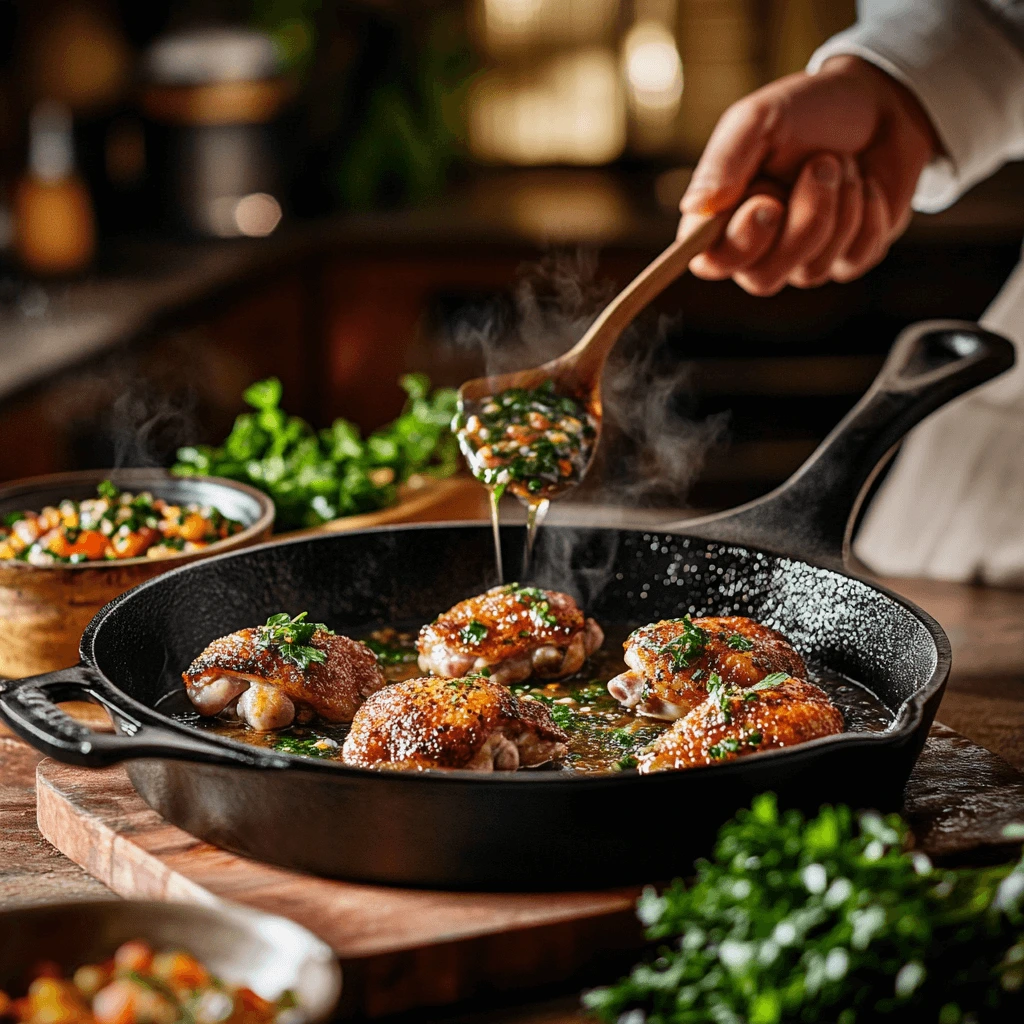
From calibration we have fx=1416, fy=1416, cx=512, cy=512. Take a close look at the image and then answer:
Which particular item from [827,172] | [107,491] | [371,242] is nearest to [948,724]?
[827,172]

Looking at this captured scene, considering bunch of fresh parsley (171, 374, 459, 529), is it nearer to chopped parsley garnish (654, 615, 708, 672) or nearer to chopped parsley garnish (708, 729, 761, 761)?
chopped parsley garnish (654, 615, 708, 672)

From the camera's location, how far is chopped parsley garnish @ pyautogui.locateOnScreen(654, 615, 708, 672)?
2.15 m

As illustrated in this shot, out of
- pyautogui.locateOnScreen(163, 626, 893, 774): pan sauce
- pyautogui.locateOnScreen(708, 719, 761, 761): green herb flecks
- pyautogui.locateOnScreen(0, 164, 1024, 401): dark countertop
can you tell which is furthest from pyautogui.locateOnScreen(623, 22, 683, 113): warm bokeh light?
pyautogui.locateOnScreen(708, 719, 761, 761): green herb flecks

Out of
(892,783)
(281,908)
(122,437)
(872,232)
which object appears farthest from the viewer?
(122,437)

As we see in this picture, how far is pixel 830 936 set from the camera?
1.17 metres

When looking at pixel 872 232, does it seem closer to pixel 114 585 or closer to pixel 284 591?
pixel 284 591

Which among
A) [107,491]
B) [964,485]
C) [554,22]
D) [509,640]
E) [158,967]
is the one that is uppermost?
[554,22]

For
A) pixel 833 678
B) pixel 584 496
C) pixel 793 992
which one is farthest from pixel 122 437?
pixel 793 992

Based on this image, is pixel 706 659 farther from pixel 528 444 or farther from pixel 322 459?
pixel 322 459

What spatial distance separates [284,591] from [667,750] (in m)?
0.92

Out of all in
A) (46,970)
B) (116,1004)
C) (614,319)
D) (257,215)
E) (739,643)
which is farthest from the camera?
(257,215)

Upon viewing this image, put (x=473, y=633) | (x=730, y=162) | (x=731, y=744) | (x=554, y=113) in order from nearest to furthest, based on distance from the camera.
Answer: (x=731, y=744) < (x=473, y=633) < (x=730, y=162) < (x=554, y=113)

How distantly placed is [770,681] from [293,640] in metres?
0.71

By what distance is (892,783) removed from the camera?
5.42 feet
